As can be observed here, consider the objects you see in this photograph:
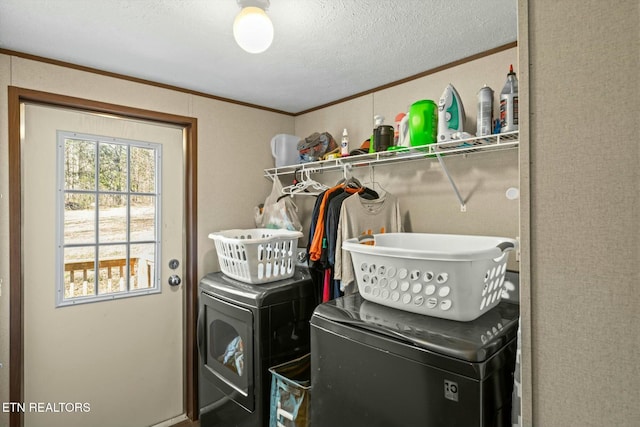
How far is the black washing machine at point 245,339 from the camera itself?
1.83 meters

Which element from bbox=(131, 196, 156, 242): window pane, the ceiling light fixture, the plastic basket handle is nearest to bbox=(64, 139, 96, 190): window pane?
bbox=(131, 196, 156, 242): window pane

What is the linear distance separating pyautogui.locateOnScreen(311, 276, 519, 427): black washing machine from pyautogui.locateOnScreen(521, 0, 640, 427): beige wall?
12.9 inches

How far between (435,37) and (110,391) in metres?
2.71

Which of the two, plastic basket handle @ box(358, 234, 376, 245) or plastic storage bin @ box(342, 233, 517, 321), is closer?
plastic storage bin @ box(342, 233, 517, 321)

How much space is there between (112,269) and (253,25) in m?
1.73

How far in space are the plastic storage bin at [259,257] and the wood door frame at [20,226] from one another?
40 cm

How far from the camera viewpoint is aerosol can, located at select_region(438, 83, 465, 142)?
5.59 ft

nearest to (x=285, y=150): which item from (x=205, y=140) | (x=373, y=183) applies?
(x=205, y=140)

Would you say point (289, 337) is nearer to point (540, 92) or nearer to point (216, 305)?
point (216, 305)

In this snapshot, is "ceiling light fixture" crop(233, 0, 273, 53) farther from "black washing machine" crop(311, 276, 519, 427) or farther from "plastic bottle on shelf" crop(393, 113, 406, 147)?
"black washing machine" crop(311, 276, 519, 427)

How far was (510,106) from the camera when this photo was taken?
5.00ft

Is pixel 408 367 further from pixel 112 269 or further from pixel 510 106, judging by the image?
pixel 112 269

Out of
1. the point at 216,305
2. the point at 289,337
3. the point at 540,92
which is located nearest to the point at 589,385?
the point at 540,92

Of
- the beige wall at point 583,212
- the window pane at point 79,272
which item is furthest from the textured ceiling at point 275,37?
the window pane at point 79,272
